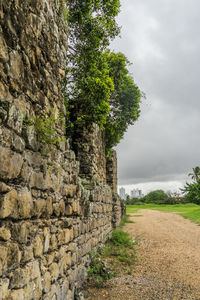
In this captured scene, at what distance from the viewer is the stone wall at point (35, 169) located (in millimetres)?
2229

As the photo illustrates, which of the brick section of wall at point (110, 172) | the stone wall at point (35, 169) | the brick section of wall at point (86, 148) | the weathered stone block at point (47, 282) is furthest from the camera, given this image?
the brick section of wall at point (110, 172)

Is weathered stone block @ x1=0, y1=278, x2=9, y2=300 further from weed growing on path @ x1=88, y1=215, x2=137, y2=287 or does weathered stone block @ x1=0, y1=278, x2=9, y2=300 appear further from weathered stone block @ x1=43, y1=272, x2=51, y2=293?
weed growing on path @ x1=88, y1=215, x2=137, y2=287

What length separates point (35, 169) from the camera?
2818 mm

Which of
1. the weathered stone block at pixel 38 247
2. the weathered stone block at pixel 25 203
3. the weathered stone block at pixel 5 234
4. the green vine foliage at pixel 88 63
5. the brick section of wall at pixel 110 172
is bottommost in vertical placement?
the weathered stone block at pixel 38 247

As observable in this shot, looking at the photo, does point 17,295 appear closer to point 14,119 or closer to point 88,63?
point 14,119

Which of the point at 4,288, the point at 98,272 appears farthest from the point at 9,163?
the point at 98,272

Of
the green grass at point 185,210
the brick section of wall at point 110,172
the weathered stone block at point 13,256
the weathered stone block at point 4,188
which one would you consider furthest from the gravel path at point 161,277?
the green grass at point 185,210

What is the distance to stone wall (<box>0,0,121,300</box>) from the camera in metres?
2.23

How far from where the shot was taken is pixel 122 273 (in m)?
5.59

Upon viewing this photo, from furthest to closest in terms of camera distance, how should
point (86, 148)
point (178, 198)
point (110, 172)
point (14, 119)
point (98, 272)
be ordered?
point (178, 198) → point (110, 172) → point (86, 148) → point (98, 272) → point (14, 119)

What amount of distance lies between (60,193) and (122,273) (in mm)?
3163

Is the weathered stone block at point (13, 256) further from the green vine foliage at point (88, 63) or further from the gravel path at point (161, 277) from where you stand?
the green vine foliage at point (88, 63)

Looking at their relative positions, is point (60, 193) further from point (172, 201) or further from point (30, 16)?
point (172, 201)

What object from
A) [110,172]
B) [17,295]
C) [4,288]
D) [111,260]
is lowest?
[111,260]
